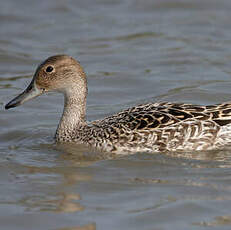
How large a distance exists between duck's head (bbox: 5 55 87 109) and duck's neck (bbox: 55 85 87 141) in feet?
0.39

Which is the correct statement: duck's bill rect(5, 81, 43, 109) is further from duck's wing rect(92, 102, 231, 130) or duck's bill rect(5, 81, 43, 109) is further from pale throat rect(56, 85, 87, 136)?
duck's wing rect(92, 102, 231, 130)

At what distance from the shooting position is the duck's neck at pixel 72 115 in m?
11.4

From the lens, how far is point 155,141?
1061 cm

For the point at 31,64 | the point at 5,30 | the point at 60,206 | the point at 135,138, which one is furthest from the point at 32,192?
the point at 5,30

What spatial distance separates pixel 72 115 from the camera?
11.4 meters

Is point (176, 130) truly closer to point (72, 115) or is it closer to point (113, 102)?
point (72, 115)

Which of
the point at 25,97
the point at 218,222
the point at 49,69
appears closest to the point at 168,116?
the point at 49,69

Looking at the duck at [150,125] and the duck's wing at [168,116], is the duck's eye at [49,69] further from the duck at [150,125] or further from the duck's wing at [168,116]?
the duck's wing at [168,116]

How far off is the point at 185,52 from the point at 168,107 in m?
5.82

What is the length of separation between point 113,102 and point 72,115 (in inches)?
91.8

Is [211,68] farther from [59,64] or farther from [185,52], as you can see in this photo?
[59,64]

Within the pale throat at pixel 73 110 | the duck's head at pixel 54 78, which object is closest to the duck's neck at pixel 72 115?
the pale throat at pixel 73 110

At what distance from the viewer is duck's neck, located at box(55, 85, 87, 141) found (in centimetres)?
1135

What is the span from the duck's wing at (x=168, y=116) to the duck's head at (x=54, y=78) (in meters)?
0.97
